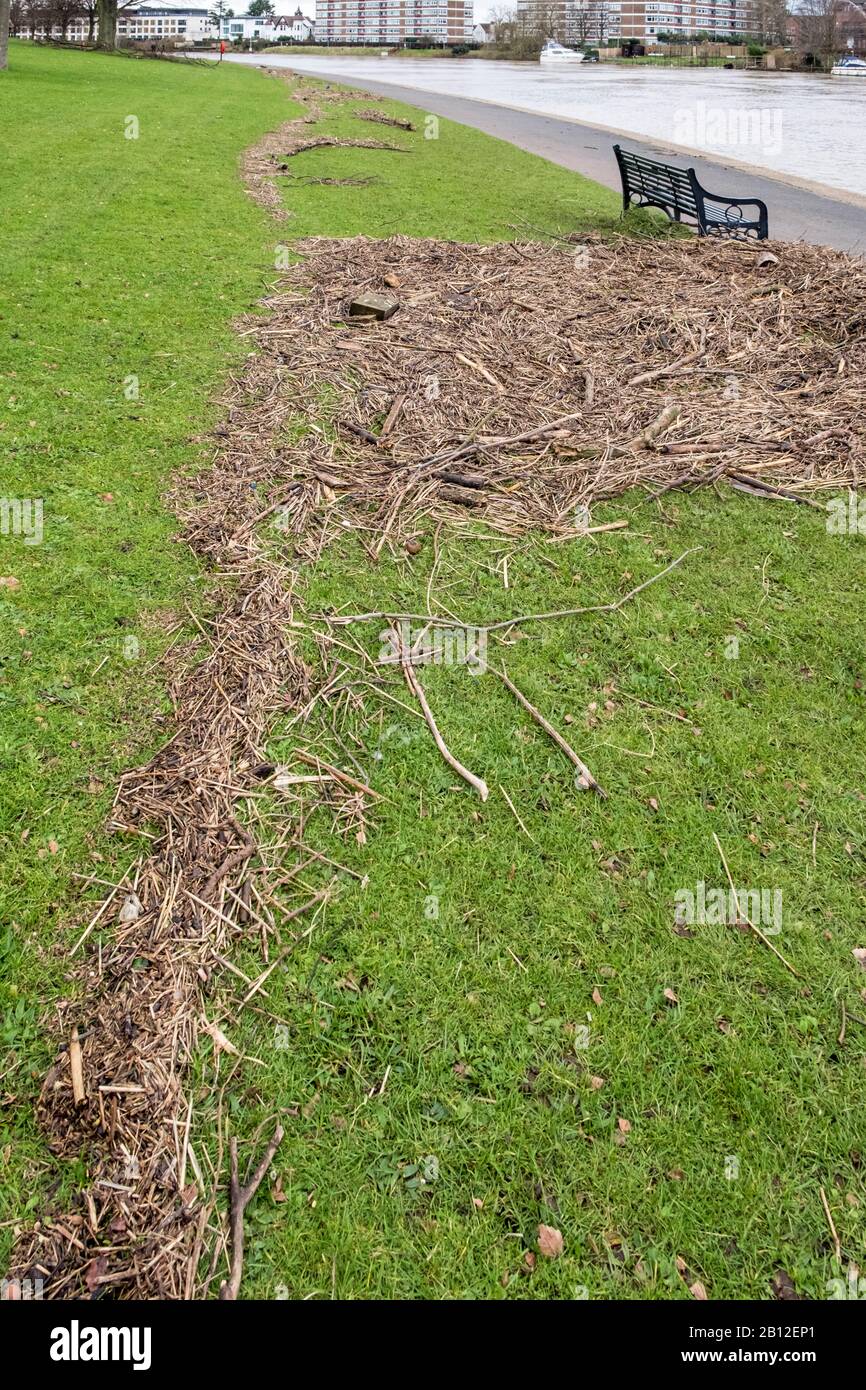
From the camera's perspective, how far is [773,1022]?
349cm

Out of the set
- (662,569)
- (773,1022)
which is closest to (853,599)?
(662,569)

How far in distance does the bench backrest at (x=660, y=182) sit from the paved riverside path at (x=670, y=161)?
1727 millimetres

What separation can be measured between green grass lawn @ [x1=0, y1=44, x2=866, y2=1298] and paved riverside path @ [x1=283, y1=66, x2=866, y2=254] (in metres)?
11.1

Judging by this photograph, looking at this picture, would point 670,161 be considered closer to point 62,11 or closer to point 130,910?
point 130,910

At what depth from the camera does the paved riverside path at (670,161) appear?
1546cm

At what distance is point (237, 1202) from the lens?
9.43 ft

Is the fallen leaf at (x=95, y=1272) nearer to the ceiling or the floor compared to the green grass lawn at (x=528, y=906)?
nearer to the floor

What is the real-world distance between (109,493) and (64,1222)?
16.6 ft

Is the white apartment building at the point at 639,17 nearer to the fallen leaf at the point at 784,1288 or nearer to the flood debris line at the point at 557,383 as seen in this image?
the flood debris line at the point at 557,383

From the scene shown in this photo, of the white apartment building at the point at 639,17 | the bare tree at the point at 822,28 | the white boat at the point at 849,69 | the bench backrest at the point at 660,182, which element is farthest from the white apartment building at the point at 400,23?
the bench backrest at the point at 660,182

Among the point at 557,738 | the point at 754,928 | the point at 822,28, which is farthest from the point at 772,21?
the point at 754,928

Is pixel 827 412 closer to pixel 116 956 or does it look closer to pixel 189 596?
pixel 189 596

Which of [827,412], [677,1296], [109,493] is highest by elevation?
[827,412]

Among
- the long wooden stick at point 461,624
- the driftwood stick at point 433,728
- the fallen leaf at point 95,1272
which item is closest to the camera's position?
the fallen leaf at point 95,1272
